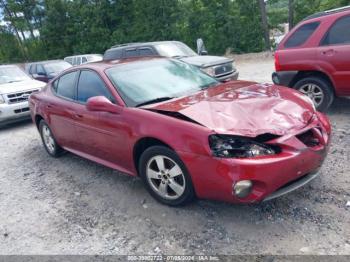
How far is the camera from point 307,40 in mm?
6043

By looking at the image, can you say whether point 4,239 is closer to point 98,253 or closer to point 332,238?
point 98,253

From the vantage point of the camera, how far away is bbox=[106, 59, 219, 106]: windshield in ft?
13.3

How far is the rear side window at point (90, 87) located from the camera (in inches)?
167

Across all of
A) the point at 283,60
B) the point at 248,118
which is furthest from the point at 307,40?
the point at 248,118

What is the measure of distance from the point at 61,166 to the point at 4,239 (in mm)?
1918

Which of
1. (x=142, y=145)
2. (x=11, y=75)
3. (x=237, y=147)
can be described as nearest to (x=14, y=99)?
(x=11, y=75)

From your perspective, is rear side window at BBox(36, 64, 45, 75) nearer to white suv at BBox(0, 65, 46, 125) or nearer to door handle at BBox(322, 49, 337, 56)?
white suv at BBox(0, 65, 46, 125)

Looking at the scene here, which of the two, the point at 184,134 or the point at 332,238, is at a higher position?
the point at 184,134

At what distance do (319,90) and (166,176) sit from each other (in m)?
3.86

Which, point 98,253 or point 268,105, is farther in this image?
point 268,105

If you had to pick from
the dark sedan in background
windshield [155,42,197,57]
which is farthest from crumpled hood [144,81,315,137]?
the dark sedan in background

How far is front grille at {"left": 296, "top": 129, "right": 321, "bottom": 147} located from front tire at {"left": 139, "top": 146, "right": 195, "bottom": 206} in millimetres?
1193

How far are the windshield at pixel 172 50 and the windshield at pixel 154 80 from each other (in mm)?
5905

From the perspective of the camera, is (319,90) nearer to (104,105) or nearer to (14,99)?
(104,105)
